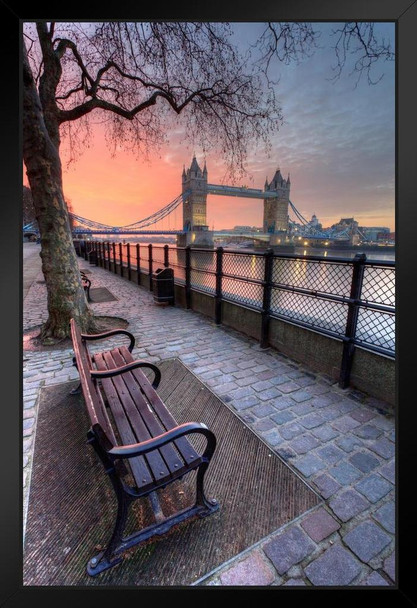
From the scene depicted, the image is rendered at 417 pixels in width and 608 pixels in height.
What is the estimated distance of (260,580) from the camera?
1.48 meters

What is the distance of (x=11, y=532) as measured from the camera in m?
1.03

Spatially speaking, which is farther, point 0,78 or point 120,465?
point 120,465

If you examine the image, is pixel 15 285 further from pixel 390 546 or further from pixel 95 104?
pixel 95 104

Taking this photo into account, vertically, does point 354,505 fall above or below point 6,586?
below

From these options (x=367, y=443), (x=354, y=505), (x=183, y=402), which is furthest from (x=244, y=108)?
(x=354, y=505)

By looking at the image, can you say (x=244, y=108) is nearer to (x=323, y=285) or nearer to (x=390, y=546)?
(x=323, y=285)

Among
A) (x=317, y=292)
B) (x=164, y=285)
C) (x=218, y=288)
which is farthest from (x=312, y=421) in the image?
(x=164, y=285)

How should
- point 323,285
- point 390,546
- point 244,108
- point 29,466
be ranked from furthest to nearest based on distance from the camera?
point 244,108 < point 323,285 < point 29,466 < point 390,546

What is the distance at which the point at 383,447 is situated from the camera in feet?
8.09

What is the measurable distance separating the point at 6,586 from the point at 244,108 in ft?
19.6

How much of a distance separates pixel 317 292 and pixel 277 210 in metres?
49.6

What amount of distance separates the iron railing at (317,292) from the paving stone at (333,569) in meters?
1.93

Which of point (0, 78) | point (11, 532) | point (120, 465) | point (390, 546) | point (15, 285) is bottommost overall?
point (390, 546)

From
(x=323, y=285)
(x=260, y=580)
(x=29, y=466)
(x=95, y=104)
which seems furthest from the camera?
(x=95, y=104)
